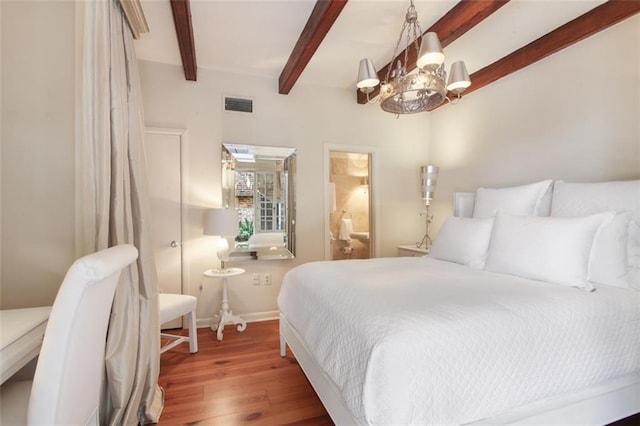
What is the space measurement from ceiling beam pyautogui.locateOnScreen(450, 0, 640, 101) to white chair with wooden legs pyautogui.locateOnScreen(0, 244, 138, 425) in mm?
3241

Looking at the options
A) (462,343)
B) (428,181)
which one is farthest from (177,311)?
(428,181)

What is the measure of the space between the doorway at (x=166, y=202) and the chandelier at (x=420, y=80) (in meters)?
2.05

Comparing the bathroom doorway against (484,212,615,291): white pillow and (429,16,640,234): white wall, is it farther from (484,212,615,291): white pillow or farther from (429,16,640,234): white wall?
(484,212,615,291): white pillow

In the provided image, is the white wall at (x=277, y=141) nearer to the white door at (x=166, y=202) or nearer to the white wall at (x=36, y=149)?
the white door at (x=166, y=202)

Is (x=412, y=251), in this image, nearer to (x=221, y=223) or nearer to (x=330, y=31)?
(x=221, y=223)

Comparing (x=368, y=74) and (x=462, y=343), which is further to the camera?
(x=368, y=74)

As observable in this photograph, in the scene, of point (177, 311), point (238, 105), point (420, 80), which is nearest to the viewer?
point (420, 80)

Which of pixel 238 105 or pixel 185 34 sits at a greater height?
pixel 185 34

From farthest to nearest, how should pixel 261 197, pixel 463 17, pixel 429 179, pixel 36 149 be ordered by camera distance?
1. pixel 429 179
2. pixel 261 197
3. pixel 463 17
4. pixel 36 149

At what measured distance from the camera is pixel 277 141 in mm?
3314

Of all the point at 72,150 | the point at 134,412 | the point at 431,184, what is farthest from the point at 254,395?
the point at 431,184

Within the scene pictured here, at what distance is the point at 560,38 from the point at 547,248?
178 centimetres

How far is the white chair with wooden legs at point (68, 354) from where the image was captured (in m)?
0.83

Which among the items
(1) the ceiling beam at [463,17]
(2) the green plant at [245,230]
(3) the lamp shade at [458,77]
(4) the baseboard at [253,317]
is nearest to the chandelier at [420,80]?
(3) the lamp shade at [458,77]
